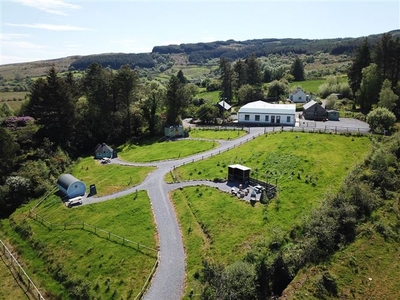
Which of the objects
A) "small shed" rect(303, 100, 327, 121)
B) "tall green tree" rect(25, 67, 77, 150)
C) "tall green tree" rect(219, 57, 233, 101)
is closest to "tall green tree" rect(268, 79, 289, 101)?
"tall green tree" rect(219, 57, 233, 101)

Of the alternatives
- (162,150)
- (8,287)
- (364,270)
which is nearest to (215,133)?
(162,150)

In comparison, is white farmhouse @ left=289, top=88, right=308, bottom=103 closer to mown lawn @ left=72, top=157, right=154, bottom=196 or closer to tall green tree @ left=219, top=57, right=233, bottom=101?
tall green tree @ left=219, top=57, right=233, bottom=101

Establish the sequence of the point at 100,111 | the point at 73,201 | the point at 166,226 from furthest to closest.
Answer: the point at 100,111 → the point at 73,201 → the point at 166,226

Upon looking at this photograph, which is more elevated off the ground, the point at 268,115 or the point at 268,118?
the point at 268,115

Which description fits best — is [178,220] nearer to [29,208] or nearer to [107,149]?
[29,208]

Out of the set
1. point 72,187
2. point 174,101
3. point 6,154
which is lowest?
point 72,187

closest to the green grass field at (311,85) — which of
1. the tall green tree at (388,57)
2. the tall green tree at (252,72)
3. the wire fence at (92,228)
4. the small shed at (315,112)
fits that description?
the tall green tree at (252,72)

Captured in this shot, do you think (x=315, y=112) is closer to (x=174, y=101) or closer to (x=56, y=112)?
(x=174, y=101)
